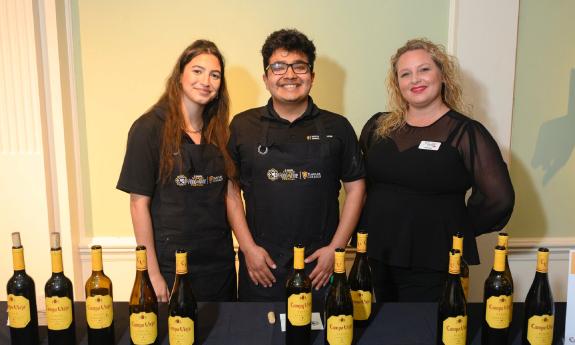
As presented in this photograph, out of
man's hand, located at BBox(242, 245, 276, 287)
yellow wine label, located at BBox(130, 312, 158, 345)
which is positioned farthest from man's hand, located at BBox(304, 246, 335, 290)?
yellow wine label, located at BBox(130, 312, 158, 345)

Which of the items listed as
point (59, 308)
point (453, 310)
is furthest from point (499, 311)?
point (59, 308)

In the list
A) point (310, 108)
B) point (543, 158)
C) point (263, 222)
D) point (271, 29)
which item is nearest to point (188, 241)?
point (263, 222)

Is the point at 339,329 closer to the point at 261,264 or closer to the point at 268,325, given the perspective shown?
the point at 268,325

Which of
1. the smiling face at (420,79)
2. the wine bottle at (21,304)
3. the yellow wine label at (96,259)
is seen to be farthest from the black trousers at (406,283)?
the wine bottle at (21,304)

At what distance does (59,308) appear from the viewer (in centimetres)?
122

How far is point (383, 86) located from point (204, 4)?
1.03 metres

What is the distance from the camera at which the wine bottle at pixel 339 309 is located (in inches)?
47.3

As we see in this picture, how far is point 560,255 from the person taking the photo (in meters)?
2.71

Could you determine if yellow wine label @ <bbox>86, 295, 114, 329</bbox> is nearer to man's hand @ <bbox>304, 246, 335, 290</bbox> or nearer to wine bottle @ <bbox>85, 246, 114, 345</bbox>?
wine bottle @ <bbox>85, 246, 114, 345</bbox>

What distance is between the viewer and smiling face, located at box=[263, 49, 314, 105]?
191 centimetres

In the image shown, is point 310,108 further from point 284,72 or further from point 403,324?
point 403,324

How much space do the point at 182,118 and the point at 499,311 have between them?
4.25 ft

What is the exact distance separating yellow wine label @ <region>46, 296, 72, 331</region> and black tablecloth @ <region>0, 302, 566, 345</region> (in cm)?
7

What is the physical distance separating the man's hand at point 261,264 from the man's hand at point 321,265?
158mm
